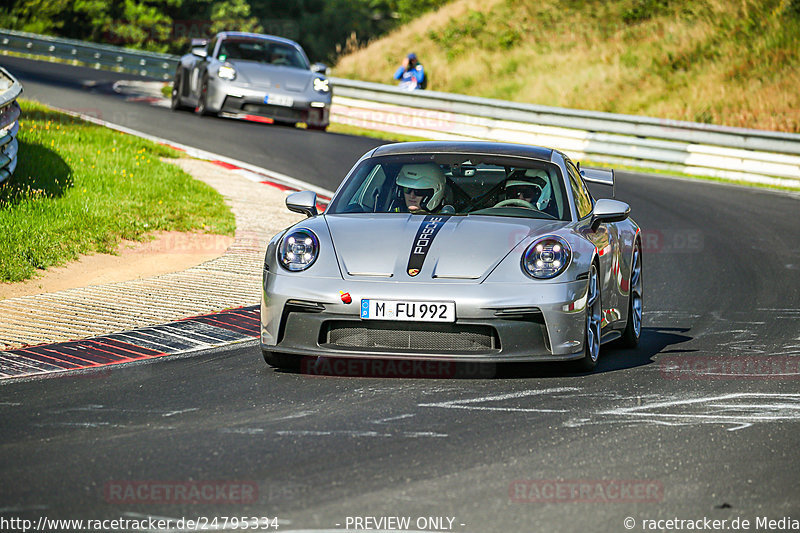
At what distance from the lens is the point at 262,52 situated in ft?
70.1

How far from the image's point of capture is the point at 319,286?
252 inches

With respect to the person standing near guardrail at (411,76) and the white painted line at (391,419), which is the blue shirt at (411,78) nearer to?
the person standing near guardrail at (411,76)

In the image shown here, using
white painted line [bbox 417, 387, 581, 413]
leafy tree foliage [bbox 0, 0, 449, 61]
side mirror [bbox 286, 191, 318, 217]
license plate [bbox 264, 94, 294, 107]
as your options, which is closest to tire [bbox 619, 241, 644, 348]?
white painted line [bbox 417, 387, 581, 413]

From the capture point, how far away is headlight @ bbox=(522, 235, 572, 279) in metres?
6.41

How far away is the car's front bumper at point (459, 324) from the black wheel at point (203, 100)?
15014 millimetres

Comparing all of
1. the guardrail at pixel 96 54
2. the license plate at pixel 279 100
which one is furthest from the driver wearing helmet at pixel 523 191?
the guardrail at pixel 96 54

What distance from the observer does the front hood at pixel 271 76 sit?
20.3 meters

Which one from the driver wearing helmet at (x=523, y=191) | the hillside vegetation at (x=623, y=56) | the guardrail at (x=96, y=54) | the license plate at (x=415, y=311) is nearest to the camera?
the license plate at (x=415, y=311)

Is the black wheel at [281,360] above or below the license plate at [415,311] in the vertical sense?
below

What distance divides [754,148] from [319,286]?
1473cm

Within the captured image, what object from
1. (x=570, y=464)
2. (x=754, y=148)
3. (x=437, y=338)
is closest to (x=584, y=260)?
(x=437, y=338)

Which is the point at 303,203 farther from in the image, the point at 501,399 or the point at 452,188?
the point at 501,399

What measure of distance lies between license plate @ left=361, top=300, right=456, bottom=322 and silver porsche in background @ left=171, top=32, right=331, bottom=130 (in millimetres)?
14458

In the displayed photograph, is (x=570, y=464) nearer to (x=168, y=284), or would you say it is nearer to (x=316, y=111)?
(x=168, y=284)
